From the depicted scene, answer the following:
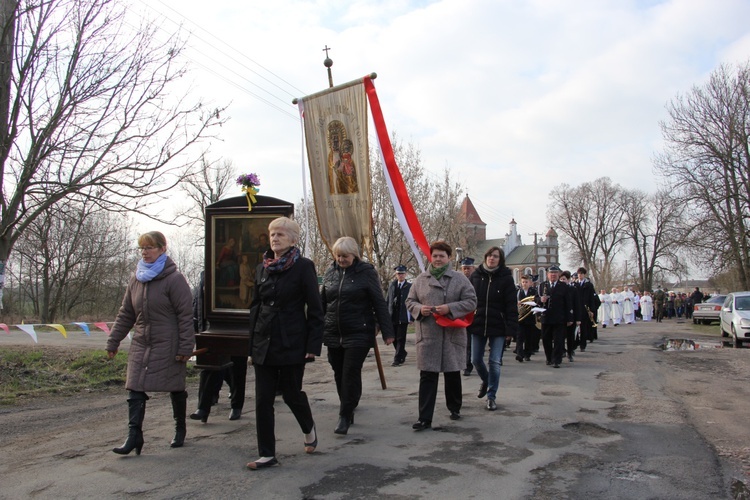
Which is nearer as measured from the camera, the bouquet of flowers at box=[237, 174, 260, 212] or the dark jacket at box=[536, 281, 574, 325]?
the bouquet of flowers at box=[237, 174, 260, 212]

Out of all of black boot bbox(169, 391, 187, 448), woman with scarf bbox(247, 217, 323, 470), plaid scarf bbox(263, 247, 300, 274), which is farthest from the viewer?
black boot bbox(169, 391, 187, 448)

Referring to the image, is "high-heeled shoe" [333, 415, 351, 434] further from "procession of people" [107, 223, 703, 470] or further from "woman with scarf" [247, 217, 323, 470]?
"woman with scarf" [247, 217, 323, 470]

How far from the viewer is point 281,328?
496cm

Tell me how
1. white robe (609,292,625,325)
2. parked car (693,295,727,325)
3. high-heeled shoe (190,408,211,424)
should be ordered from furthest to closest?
white robe (609,292,625,325) → parked car (693,295,727,325) → high-heeled shoe (190,408,211,424)

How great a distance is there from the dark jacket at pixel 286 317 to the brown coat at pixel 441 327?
1.70m

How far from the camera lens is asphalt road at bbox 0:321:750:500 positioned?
4.41 m

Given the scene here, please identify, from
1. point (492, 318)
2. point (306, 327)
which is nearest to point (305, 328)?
point (306, 327)

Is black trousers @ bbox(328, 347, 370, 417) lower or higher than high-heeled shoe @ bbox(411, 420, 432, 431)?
higher

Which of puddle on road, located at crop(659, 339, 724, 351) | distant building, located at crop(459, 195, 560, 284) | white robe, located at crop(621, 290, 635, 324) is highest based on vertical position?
distant building, located at crop(459, 195, 560, 284)

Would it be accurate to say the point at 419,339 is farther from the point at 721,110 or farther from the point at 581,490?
the point at 721,110

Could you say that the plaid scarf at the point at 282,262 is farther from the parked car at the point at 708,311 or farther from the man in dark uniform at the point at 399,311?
the parked car at the point at 708,311

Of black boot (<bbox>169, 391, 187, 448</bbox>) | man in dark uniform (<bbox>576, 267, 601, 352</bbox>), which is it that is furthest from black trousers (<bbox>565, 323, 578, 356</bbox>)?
black boot (<bbox>169, 391, 187, 448</bbox>)

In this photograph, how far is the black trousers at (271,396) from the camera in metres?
4.91

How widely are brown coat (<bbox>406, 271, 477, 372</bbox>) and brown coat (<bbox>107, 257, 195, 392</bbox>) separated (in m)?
2.35
